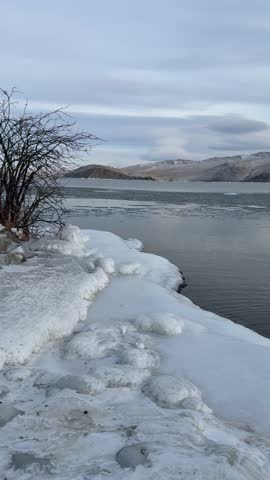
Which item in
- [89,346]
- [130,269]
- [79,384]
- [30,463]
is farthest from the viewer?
[130,269]

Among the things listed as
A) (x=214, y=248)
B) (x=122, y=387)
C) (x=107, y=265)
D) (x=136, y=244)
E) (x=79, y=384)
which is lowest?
(x=214, y=248)

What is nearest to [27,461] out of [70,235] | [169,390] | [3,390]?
[3,390]

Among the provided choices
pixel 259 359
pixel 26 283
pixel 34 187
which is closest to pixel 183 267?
pixel 34 187

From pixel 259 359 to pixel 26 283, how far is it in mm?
4071

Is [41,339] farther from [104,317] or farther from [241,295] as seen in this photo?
[241,295]

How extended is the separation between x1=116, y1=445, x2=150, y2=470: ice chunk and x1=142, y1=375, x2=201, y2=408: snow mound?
94 centimetres

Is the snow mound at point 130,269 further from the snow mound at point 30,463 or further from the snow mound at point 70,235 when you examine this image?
the snow mound at point 30,463

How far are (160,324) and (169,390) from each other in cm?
209

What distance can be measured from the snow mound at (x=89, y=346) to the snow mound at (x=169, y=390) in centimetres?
99

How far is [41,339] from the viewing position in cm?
629

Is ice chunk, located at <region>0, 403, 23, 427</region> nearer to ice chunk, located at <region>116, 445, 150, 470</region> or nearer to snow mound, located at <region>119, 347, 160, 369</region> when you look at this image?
ice chunk, located at <region>116, 445, 150, 470</region>

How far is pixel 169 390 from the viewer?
5051mm

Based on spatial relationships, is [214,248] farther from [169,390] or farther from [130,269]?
[169,390]

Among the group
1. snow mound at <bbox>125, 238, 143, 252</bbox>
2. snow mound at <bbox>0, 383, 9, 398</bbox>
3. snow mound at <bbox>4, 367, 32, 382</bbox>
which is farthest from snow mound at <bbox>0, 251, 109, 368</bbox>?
snow mound at <bbox>125, 238, 143, 252</bbox>
